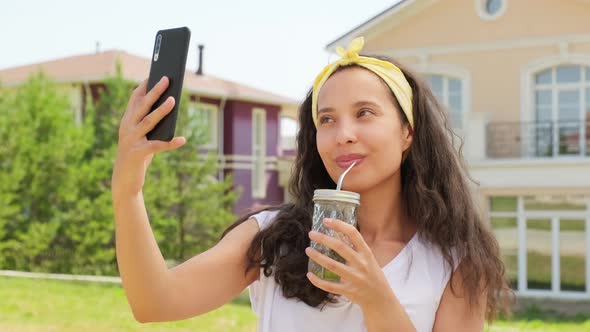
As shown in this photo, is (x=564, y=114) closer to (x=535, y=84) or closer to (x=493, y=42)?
(x=535, y=84)

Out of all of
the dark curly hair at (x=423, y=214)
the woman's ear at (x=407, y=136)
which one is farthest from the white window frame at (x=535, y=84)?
the woman's ear at (x=407, y=136)

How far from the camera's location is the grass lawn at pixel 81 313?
30.0 feet

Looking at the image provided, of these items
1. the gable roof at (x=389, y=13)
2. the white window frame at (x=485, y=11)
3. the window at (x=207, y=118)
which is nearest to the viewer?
the white window frame at (x=485, y=11)

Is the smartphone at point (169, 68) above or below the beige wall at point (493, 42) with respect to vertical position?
below

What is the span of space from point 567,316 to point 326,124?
14543 millimetres

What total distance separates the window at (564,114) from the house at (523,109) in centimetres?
2

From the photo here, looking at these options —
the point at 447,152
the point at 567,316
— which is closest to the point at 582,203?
the point at 567,316

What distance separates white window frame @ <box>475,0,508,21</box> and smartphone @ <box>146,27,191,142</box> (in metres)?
17.4

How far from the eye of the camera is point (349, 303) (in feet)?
6.73

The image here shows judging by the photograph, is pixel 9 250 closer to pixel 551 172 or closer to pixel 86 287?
pixel 86 287

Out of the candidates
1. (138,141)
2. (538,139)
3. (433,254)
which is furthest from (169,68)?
(538,139)

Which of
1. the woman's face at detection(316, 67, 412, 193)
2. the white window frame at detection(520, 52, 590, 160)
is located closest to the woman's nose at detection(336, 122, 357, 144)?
the woman's face at detection(316, 67, 412, 193)

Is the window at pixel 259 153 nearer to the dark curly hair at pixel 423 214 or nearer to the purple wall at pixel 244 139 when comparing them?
the purple wall at pixel 244 139

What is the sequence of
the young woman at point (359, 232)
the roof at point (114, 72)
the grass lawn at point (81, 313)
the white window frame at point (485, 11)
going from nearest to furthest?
the young woman at point (359, 232) < the grass lawn at point (81, 313) < the white window frame at point (485, 11) < the roof at point (114, 72)
